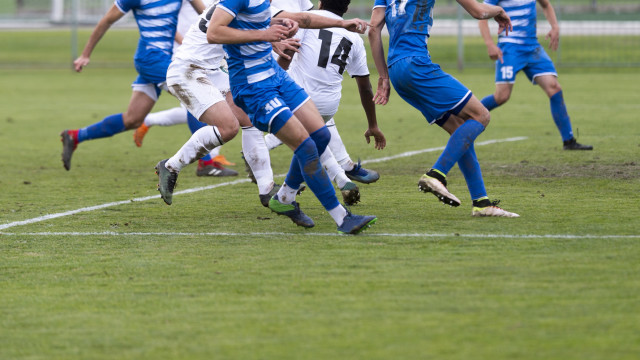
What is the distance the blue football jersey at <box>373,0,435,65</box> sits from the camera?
7.11m

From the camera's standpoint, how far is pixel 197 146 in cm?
743

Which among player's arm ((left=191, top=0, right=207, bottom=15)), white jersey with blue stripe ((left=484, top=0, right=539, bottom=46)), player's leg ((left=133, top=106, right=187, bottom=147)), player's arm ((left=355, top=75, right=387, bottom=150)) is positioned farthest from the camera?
white jersey with blue stripe ((left=484, top=0, right=539, bottom=46))

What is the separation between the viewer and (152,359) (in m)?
4.05

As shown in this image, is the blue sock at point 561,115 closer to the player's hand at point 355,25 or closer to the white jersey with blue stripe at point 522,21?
the white jersey with blue stripe at point 522,21

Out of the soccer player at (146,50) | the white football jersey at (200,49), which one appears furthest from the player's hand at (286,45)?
the soccer player at (146,50)

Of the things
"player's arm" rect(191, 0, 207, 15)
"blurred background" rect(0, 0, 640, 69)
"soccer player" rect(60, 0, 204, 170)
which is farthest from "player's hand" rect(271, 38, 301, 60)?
"blurred background" rect(0, 0, 640, 69)

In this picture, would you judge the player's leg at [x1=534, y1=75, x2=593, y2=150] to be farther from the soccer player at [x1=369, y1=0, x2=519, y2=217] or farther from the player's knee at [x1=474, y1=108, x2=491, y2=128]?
the player's knee at [x1=474, y1=108, x2=491, y2=128]

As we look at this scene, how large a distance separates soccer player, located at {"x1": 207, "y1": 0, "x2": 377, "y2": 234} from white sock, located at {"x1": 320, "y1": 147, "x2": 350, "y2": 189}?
2.75 feet

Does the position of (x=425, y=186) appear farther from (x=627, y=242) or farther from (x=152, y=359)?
(x=152, y=359)

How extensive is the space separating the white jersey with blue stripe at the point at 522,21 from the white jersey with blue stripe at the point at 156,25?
11.9 feet

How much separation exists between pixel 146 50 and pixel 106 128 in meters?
0.95

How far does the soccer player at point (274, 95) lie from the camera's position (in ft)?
21.0

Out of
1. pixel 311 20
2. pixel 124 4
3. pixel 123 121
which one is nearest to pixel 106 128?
pixel 123 121

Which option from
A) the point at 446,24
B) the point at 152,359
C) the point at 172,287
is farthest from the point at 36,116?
the point at 446,24
